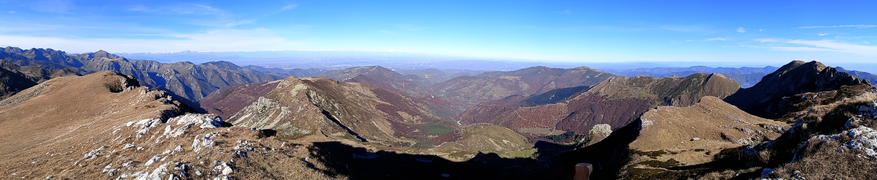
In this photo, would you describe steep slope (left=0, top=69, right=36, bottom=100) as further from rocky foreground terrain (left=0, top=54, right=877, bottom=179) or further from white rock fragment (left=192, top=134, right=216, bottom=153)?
white rock fragment (left=192, top=134, right=216, bottom=153)

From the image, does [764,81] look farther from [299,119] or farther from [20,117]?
[20,117]

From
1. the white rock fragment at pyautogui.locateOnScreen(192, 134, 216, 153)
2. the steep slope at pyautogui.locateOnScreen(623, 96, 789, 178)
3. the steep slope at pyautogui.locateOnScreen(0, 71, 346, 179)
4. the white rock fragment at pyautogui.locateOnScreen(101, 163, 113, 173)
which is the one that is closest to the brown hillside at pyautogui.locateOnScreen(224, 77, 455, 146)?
the steep slope at pyautogui.locateOnScreen(0, 71, 346, 179)

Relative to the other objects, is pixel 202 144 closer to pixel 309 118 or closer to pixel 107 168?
pixel 107 168

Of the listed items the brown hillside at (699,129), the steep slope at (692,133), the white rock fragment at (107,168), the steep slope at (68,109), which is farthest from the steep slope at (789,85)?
the steep slope at (68,109)

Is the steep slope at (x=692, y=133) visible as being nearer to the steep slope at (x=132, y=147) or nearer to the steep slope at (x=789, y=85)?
the steep slope at (x=132, y=147)

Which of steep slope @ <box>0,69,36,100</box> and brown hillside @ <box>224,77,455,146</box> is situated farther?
brown hillside @ <box>224,77,455,146</box>

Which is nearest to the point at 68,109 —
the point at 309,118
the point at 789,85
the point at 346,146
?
the point at 346,146

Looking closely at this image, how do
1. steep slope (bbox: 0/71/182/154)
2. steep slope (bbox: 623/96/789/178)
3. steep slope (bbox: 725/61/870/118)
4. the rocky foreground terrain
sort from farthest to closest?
steep slope (bbox: 725/61/870/118), steep slope (bbox: 0/71/182/154), steep slope (bbox: 623/96/789/178), the rocky foreground terrain

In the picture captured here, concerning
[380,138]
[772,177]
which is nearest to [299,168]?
[772,177]
